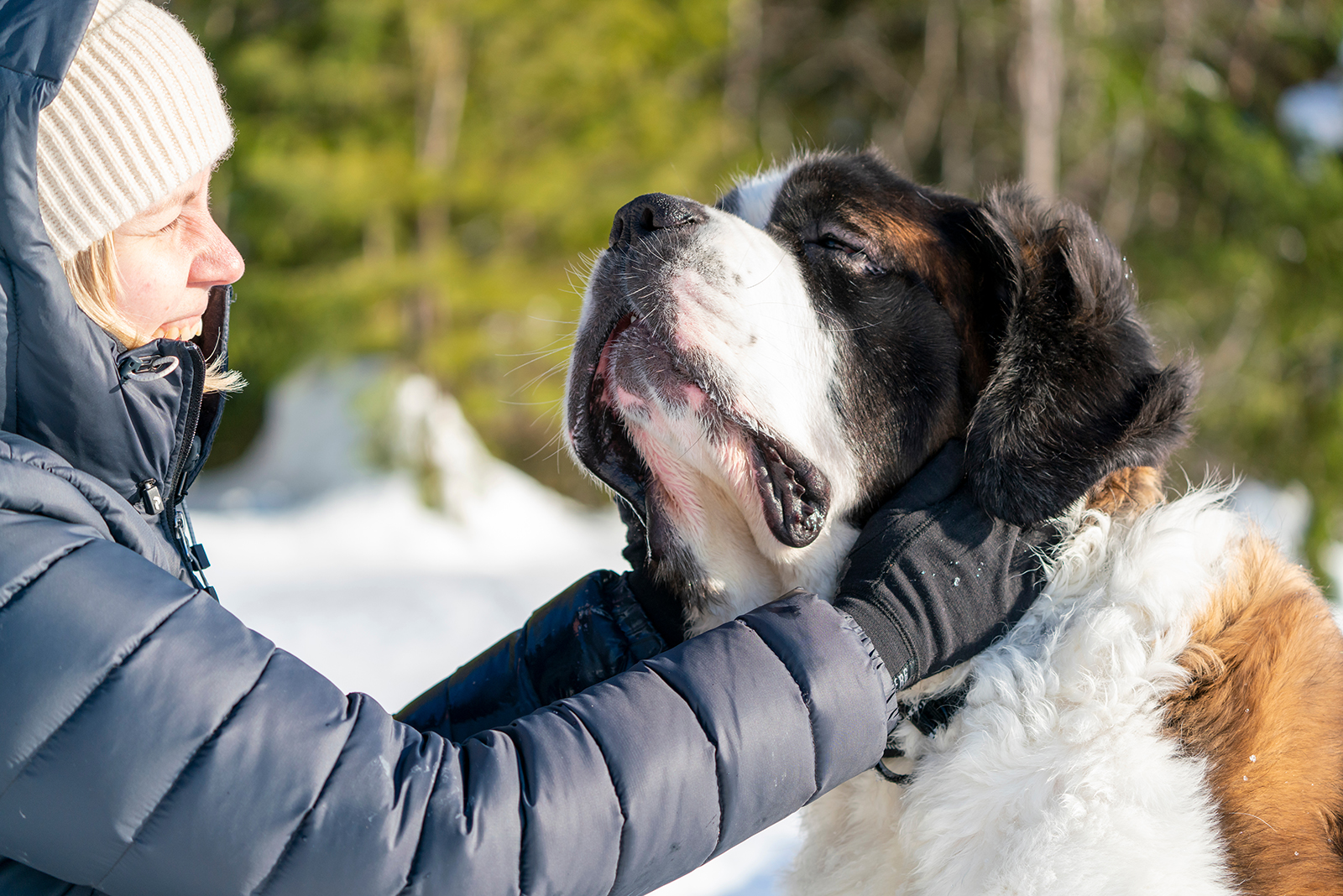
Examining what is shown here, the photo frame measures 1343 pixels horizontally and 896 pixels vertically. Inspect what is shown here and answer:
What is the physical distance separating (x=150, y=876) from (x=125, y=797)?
0.38 feet

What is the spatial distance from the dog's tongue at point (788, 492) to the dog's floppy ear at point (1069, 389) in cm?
27

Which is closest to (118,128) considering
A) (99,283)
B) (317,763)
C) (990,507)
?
(99,283)

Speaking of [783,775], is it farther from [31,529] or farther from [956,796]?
[31,529]

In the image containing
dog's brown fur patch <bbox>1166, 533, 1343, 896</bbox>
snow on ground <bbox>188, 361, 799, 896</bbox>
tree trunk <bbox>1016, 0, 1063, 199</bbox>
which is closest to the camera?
dog's brown fur patch <bbox>1166, 533, 1343, 896</bbox>

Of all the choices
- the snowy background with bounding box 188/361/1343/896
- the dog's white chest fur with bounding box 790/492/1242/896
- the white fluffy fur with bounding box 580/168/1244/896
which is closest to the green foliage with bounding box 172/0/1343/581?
the snowy background with bounding box 188/361/1343/896

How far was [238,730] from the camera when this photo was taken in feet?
4.19

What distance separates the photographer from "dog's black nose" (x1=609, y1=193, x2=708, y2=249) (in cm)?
193

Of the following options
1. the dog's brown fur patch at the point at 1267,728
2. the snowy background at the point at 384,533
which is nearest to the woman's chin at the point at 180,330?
the dog's brown fur patch at the point at 1267,728

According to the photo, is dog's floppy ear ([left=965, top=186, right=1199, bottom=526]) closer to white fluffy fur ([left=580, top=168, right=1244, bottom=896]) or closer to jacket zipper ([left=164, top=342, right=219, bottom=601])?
white fluffy fur ([left=580, top=168, right=1244, bottom=896])

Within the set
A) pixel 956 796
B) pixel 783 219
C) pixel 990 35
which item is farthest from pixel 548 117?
pixel 956 796

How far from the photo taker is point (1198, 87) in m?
11.0

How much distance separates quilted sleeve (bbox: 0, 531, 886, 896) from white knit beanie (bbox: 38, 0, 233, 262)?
1.80ft

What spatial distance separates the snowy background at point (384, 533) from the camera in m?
6.05

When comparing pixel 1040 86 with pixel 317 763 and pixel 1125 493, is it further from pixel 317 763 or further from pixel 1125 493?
pixel 317 763
